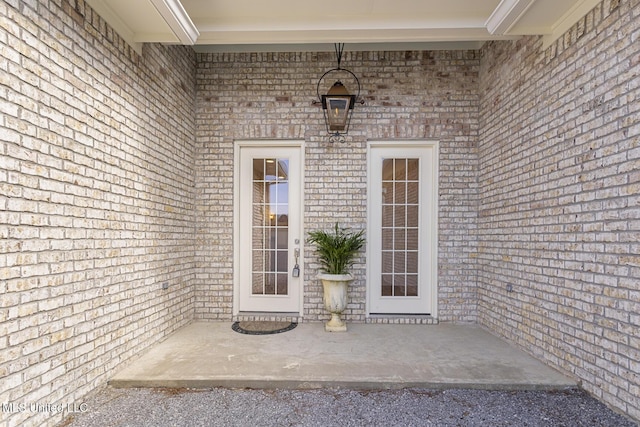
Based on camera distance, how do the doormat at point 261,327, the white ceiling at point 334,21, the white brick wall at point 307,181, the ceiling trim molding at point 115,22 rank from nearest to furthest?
1. the white brick wall at point 307,181
2. the ceiling trim molding at point 115,22
3. the white ceiling at point 334,21
4. the doormat at point 261,327

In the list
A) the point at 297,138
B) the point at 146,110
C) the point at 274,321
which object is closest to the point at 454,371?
the point at 274,321

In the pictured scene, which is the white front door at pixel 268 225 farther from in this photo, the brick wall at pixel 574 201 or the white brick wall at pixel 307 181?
the brick wall at pixel 574 201

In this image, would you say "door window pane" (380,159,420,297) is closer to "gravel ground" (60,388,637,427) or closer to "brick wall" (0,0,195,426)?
"gravel ground" (60,388,637,427)

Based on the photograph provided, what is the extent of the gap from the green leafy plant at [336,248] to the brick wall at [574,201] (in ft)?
4.97

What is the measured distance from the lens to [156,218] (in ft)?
10.6

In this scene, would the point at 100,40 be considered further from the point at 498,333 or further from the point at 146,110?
the point at 498,333

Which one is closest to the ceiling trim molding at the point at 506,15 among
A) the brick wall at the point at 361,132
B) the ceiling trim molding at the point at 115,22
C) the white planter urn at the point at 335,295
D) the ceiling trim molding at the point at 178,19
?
the brick wall at the point at 361,132

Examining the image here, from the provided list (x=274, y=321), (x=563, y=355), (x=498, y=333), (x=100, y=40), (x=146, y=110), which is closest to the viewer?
(x=100, y=40)

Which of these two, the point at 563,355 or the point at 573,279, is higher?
the point at 573,279

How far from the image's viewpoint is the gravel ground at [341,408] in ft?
6.73

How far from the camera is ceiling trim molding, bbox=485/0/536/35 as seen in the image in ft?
7.98

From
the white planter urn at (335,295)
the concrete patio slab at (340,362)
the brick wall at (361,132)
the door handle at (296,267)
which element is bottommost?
the concrete patio slab at (340,362)

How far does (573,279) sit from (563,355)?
0.61 metres

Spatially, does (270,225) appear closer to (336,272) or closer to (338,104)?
(336,272)
